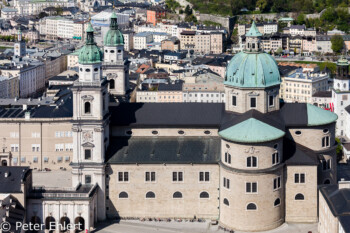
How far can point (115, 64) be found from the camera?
3511 inches

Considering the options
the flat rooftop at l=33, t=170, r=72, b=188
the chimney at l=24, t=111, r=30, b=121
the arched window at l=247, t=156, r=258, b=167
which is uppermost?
the chimney at l=24, t=111, r=30, b=121

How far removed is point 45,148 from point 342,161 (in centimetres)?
4055

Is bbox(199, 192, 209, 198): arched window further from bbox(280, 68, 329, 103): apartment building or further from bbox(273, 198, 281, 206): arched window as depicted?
bbox(280, 68, 329, 103): apartment building

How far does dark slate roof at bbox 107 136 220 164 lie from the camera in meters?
76.4

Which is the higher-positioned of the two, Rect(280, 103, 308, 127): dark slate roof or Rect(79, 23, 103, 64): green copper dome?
Rect(79, 23, 103, 64): green copper dome

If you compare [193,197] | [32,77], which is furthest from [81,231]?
[32,77]

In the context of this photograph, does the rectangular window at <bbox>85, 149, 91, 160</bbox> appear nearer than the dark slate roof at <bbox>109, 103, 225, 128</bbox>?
Yes

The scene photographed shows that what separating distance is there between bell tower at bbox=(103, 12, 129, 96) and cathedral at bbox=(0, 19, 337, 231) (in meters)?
9.19

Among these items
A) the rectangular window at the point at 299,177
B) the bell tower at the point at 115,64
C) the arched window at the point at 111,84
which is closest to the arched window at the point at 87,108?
the bell tower at the point at 115,64

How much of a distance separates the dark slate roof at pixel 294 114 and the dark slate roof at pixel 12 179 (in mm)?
27464

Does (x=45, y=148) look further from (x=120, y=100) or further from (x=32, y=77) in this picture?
(x=32, y=77)

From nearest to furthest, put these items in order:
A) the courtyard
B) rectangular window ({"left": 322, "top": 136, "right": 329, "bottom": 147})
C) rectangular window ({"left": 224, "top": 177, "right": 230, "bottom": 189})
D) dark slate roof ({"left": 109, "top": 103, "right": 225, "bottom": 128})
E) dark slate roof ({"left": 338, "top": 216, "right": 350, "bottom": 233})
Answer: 1. dark slate roof ({"left": 338, "top": 216, "right": 350, "bottom": 233})
2. the courtyard
3. rectangular window ({"left": 224, "top": 177, "right": 230, "bottom": 189})
4. dark slate roof ({"left": 109, "top": 103, "right": 225, "bottom": 128})
5. rectangular window ({"left": 322, "top": 136, "right": 329, "bottom": 147})

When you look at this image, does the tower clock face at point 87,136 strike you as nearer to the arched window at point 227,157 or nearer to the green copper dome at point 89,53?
the green copper dome at point 89,53

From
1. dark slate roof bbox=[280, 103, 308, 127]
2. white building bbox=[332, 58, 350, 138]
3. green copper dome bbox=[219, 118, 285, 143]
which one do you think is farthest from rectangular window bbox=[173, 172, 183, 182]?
white building bbox=[332, 58, 350, 138]
